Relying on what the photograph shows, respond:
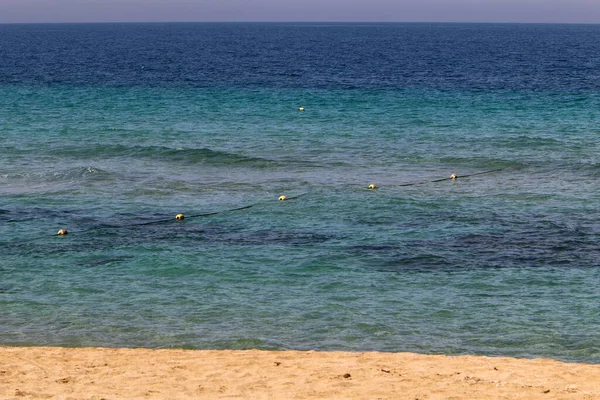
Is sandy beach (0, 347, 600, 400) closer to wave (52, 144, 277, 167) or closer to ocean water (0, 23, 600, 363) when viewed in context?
ocean water (0, 23, 600, 363)

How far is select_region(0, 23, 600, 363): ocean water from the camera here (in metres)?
16.8

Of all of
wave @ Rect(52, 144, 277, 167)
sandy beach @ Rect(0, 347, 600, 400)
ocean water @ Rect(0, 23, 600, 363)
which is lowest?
A: wave @ Rect(52, 144, 277, 167)

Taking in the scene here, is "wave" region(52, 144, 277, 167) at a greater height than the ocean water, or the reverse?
the ocean water

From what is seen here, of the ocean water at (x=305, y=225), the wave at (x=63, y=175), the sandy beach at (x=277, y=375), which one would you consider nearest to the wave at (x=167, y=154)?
the ocean water at (x=305, y=225)

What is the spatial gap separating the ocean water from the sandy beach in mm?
1359

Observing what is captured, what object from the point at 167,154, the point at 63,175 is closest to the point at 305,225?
the point at 63,175

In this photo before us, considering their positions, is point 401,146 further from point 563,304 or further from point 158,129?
point 563,304

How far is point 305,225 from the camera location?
24.6 meters

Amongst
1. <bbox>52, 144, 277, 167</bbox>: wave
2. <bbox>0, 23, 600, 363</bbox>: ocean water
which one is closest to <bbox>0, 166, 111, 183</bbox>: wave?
<bbox>0, 23, 600, 363</bbox>: ocean water

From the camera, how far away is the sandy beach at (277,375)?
40.1 ft

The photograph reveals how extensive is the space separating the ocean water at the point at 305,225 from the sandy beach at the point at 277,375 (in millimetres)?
1359

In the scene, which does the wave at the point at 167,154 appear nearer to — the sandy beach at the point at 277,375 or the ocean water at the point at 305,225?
the ocean water at the point at 305,225

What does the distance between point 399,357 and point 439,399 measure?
2515mm

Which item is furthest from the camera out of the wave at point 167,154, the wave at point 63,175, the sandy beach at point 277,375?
the wave at point 167,154
